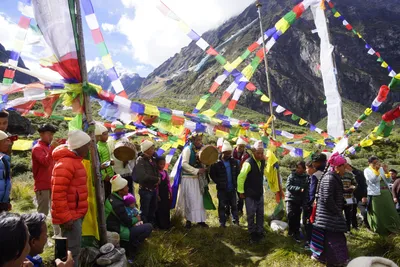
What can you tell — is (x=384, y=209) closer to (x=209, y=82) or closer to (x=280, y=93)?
(x=209, y=82)

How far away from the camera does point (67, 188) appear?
3422 millimetres

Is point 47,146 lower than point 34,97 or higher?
lower

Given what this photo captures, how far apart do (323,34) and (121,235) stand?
21.1 feet

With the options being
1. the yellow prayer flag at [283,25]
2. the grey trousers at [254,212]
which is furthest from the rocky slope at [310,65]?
the grey trousers at [254,212]

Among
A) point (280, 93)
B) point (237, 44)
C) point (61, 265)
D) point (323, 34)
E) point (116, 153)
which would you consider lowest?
point (61, 265)

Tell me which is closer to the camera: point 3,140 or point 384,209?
point 3,140

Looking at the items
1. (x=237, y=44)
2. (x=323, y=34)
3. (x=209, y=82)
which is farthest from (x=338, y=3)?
(x=323, y=34)

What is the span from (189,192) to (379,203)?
13.2 ft

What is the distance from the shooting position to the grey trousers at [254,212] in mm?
5645

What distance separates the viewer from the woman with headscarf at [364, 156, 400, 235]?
19.6 ft

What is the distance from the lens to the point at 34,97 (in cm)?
378

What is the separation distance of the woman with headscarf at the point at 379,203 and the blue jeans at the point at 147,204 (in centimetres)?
455

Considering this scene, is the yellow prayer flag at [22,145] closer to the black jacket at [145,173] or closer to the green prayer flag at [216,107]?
the black jacket at [145,173]

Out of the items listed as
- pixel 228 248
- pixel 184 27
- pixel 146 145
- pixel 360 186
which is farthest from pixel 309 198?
pixel 184 27
